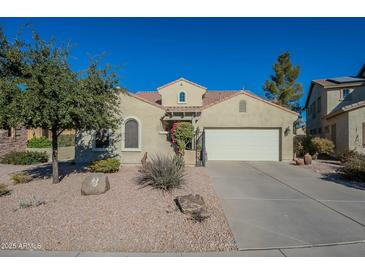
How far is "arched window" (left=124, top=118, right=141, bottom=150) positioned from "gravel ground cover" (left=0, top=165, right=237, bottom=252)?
6.61 m

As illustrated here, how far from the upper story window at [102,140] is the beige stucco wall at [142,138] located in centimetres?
32

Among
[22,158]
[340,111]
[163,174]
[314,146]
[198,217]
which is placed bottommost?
[198,217]

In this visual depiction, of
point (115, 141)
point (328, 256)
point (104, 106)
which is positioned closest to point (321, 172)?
point (328, 256)

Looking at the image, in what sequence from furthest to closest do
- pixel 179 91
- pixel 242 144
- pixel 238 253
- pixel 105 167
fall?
pixel 179 91
pixel 242 144
pixel 105 167
pixel 238 253

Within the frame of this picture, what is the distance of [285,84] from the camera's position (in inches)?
990

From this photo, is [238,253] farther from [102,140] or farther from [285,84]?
[285,84]

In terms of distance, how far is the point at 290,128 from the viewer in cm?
1443

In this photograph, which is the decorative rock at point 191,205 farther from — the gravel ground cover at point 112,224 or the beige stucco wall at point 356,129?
the beige stucco wall at point 356,129

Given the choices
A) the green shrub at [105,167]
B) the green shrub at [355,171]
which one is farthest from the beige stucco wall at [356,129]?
the green shrub at [105,167]

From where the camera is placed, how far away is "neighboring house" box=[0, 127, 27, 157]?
15.2 m

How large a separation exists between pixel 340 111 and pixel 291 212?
13.5m

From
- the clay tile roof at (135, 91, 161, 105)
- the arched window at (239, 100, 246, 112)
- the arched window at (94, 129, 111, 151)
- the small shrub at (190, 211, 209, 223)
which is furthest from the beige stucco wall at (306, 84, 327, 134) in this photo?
the small shrub at (190, 211, 209, 223)

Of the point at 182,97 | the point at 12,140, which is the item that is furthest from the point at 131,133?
the point at 12,140

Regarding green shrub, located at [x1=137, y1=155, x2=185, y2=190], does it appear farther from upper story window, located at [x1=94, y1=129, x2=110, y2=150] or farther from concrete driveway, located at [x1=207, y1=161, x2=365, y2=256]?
upper story window, located at [x1=94, y1=129, x2=110, y2=150]
